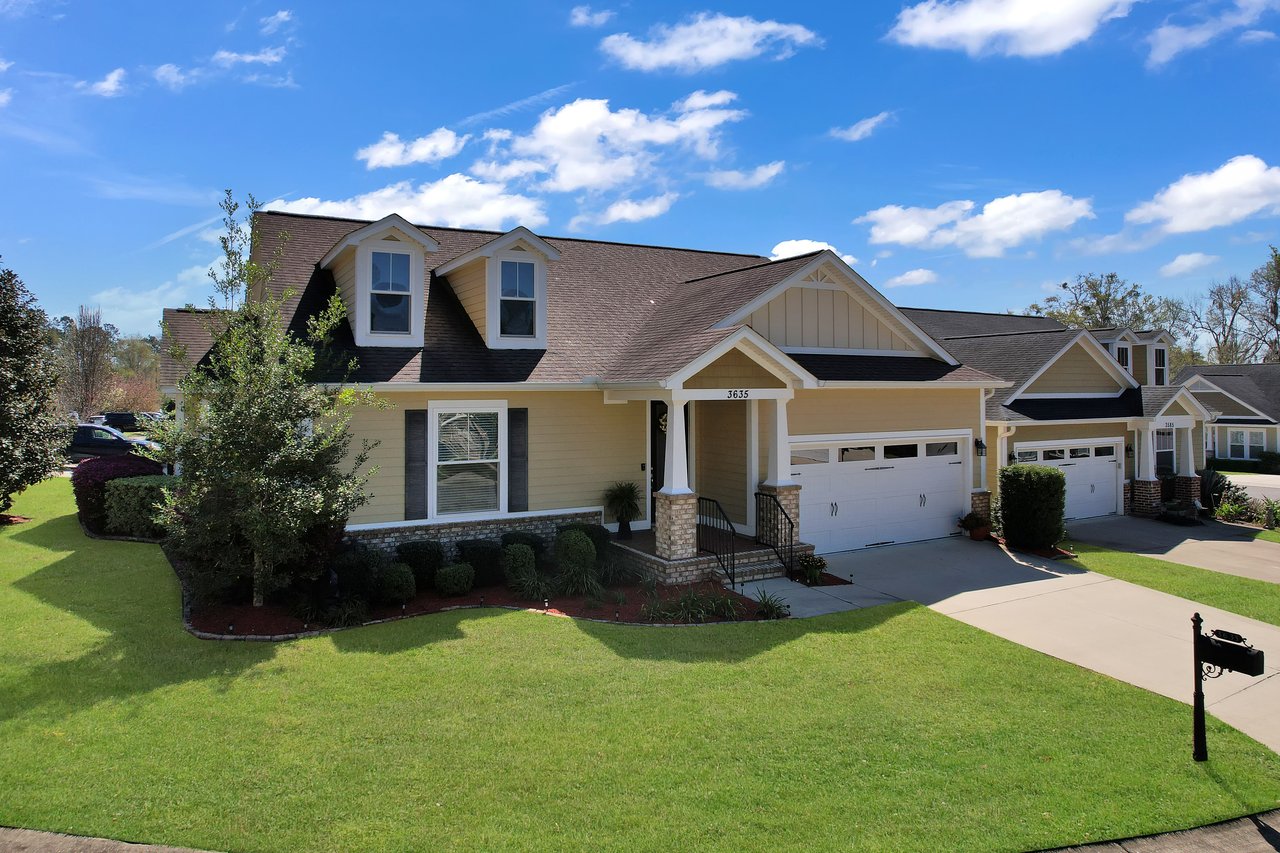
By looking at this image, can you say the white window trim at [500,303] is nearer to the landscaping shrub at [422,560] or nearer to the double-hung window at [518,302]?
the double-hung window at [518,302]

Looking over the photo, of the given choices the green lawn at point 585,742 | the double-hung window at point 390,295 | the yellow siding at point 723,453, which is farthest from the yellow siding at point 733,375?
the double-hung window at point 390,295

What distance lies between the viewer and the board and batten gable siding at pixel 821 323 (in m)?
14.8

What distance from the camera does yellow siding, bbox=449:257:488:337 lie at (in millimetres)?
13930

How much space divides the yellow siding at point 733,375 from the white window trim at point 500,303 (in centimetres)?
357

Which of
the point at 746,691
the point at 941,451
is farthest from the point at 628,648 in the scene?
the point at 941,451

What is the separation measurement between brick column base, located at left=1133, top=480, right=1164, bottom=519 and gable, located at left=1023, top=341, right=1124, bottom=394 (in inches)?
104

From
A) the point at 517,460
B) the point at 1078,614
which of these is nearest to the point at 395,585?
the point at 517,460

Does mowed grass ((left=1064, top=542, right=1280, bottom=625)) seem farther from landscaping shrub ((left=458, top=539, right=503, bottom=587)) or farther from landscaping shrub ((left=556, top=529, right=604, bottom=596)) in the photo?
landscaping shrub ((left=458, top=539, right=503, bottom=587))

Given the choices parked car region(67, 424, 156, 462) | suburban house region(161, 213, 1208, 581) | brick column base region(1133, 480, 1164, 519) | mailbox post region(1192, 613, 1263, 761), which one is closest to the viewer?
mailbox post region(1192, 613, 1263, 761)

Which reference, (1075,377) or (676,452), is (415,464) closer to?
(676,452)

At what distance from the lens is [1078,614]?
35.6ft

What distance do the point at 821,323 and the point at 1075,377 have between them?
9.31 meters

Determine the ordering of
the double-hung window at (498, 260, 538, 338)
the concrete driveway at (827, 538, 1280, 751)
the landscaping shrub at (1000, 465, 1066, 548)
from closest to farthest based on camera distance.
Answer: the concrete driveway at (827, 538, 1280, 751) → the double-hung window at (498, 260, 538, 338) → the landscaping shrub at (1000, 465, 1066, 548)

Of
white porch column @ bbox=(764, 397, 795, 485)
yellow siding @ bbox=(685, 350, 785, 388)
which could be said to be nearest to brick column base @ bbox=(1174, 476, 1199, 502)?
white porch column @ bbox=(764, 397, 795, 485)
